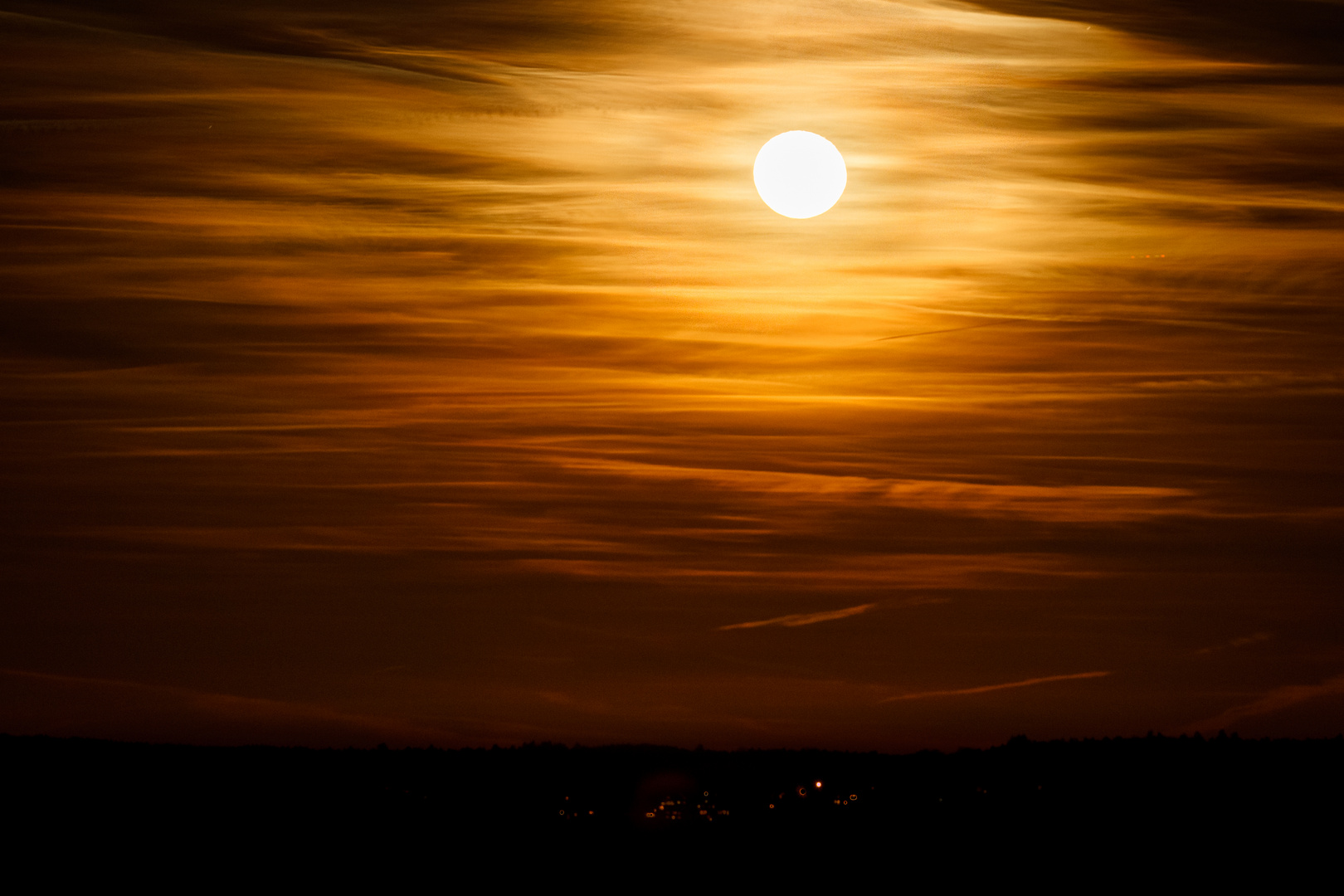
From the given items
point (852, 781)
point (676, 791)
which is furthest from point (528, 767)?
point (852, 781)

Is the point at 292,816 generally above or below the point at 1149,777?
below

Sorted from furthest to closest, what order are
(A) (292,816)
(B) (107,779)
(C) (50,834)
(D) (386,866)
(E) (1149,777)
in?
(E) (1149,777), (B) (107,779), (A) (292,816), (C) (50,834), (D) (386,866)

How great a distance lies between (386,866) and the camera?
285 feet

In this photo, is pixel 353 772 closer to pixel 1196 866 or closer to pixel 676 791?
pixel 676 791

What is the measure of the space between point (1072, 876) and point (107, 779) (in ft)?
221

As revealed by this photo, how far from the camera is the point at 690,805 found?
130m

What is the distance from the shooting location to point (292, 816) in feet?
360

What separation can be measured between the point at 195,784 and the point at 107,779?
5.99 m

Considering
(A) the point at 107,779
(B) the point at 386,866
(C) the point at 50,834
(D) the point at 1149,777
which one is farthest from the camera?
(D) the point at 1149,777

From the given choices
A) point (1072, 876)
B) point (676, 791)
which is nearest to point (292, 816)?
point (676, 791)

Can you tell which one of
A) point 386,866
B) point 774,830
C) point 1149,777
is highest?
point 1149,777

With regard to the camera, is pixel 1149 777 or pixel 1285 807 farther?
pixel 1149 777

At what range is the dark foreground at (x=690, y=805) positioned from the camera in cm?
9794

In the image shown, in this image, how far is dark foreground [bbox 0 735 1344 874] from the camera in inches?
3856
